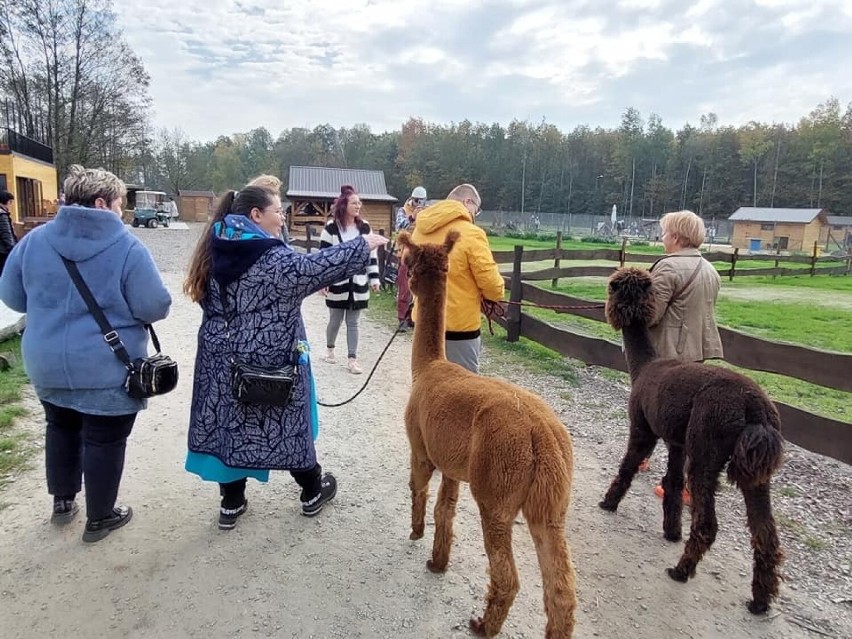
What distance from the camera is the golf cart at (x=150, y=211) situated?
42500 mm

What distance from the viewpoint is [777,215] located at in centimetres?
5447

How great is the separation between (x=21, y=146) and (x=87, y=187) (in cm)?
3092

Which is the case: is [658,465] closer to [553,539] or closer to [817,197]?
[553,539]

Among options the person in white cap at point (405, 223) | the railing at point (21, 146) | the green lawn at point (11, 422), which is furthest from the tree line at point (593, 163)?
the green lawn at point (11, 422)

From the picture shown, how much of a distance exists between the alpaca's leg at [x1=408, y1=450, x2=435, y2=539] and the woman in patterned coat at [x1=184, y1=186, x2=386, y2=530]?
0.60 metres

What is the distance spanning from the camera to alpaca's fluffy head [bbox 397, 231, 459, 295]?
307cm

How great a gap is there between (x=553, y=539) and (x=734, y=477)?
3.43ft

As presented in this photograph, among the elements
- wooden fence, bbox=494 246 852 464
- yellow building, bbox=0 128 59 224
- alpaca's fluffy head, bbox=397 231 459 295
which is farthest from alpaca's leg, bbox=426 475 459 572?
yellow building, bbox=0 128 59 224

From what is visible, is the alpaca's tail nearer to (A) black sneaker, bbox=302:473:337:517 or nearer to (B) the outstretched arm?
(B) the outstretched arm

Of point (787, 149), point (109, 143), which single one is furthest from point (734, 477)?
point (787, 149)

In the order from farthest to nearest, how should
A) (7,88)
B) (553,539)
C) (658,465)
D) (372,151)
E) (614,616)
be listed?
(372,151), (7,88), (658,465), (614,616), (553,539)

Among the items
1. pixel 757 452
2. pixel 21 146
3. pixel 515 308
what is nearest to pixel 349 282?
pixel 515 308

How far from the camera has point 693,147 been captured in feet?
248

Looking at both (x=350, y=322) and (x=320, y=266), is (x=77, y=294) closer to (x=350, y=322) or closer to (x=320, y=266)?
(x=320, y=266)
